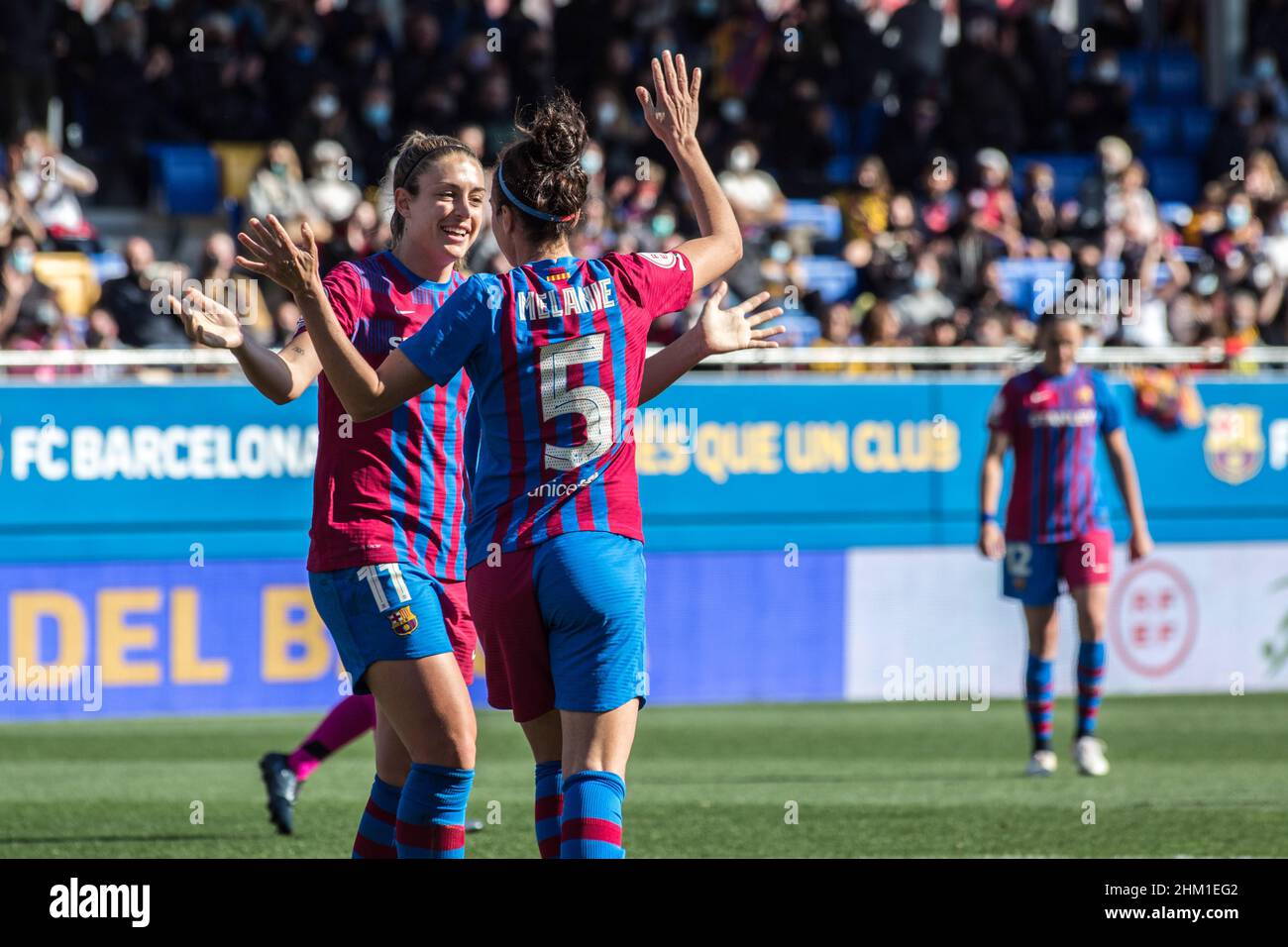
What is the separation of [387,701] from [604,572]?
0.86 m

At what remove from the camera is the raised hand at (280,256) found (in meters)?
4.32

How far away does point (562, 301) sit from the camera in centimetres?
458

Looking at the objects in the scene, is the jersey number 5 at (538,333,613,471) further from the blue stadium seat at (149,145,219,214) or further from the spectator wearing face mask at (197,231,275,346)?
the blue stadium seat at (149,145,219,214)

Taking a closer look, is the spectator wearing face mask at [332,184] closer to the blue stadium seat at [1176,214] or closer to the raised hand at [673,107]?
the blue stadium seat at [1176,214]

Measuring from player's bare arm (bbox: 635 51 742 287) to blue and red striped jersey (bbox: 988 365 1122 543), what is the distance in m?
5.37


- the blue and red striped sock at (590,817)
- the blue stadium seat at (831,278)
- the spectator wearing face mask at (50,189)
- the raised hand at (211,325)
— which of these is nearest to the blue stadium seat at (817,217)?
the blue stadium seat at (831,278)

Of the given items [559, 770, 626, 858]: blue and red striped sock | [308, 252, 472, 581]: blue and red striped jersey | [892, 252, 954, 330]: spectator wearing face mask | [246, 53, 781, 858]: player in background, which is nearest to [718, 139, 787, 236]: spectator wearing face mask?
[892, 252, 954, 330]: spectator wearing face mask

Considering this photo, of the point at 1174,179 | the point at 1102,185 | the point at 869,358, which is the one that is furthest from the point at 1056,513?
the point at 1174,179

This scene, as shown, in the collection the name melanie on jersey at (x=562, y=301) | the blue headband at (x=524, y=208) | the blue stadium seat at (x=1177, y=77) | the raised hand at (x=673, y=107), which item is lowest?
the name melanie on jersey at (x=562, y=301)

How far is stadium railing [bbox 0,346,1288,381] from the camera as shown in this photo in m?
12.0

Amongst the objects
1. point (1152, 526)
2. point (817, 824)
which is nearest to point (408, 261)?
point (817, 824)

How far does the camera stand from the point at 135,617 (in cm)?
1191

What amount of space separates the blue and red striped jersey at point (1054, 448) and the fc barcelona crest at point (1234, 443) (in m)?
3.99

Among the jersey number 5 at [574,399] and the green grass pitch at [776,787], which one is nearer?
the jersey number 5 at [574,399]
